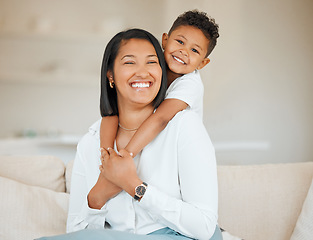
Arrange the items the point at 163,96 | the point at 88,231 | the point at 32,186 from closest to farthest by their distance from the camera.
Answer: the point at 88,231, the point at 163,96, the point at 32,186

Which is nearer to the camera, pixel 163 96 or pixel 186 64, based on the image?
pixel 163 96

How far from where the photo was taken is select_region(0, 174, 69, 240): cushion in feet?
5.75

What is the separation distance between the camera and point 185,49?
167cm

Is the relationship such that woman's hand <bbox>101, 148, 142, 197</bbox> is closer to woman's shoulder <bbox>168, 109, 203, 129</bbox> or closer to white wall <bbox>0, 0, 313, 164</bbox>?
woman's shoulder <bbox>168, 109, 203, 129</bbox>

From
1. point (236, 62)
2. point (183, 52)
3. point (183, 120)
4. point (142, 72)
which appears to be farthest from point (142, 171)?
point (236, 62)

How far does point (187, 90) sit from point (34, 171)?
951 millimetres

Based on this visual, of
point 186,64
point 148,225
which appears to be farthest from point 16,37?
point 148,225

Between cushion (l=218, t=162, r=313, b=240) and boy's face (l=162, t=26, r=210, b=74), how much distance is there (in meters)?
0.61

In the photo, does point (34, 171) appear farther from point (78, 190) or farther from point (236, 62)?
point (236, 62)

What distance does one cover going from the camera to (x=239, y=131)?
4480 mm

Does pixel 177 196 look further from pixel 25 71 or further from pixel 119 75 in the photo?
pixel 25 71

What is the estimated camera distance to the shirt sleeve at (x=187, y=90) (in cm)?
150

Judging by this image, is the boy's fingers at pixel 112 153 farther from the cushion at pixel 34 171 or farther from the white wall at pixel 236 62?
the white wall at pixel 236 62

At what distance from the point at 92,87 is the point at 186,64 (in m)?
3.06
